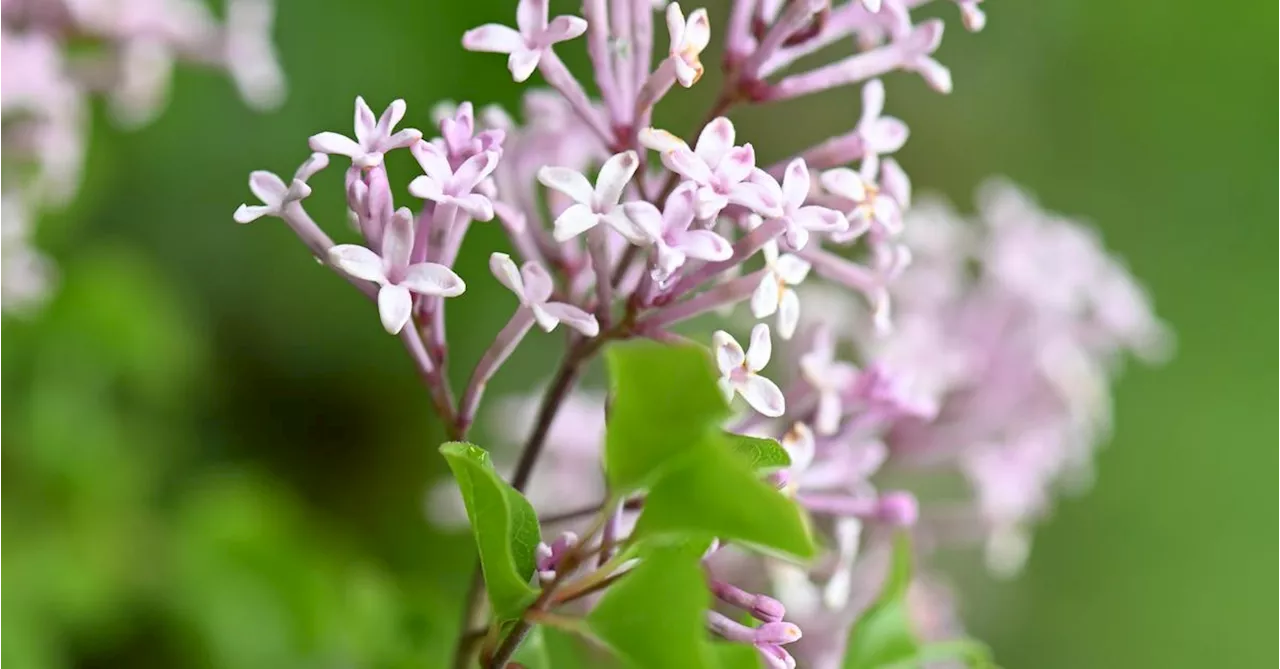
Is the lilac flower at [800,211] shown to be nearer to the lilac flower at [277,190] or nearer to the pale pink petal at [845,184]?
the pale pink petal at [845,184]

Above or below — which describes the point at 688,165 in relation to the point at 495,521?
above

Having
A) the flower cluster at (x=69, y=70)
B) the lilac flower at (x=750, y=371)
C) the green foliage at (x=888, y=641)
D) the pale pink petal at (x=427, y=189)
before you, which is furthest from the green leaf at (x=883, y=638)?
the flower cluster at (x=69, y=70)

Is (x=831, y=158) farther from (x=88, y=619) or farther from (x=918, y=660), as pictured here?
(x=88, y=619)

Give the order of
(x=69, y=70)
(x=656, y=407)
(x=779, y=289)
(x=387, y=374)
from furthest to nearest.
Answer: (x=387, y=374)
(x=69, y=70)
(x=779, y=289)
(x=656, y=407)

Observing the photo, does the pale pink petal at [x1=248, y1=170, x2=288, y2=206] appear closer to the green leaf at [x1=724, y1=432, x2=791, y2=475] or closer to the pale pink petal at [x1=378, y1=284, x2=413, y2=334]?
the pale pink petal at [x1=378, y1=284, x2=413, y2=334]

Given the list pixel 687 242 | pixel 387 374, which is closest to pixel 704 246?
pixel 687 242

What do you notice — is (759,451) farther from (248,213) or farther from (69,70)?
(69,70)
